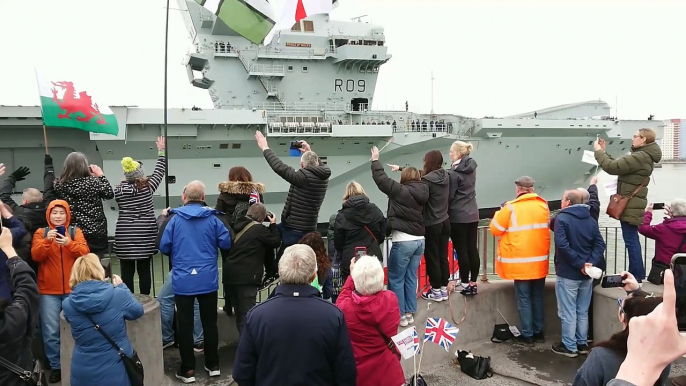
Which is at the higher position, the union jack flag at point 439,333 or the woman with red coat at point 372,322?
the woman with red coat at point 372,322

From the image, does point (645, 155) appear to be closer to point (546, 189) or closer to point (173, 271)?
point (173, 271)

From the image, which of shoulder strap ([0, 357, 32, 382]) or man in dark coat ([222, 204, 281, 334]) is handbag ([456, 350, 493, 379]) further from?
shoulder strap ([0, 357, 32, 382])

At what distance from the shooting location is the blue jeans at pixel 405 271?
13.6 ft

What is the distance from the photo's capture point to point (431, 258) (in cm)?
456

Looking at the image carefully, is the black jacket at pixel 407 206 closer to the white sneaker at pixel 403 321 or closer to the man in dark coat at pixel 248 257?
the white sneaker at pixel 403 321

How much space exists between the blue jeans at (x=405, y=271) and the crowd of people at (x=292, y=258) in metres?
0.01

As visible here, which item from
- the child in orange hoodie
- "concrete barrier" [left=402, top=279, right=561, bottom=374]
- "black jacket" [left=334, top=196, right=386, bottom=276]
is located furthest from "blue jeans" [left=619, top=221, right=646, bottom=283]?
the child in orange hoodie

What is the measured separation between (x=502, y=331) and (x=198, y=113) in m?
12.0

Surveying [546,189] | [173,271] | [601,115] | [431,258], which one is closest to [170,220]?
[173,271]

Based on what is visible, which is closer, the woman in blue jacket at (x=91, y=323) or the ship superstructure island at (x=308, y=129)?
the woman in blue jacket at (x=91, y=323)

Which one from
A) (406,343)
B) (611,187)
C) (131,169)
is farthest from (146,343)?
(611,187)

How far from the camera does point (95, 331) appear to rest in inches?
105

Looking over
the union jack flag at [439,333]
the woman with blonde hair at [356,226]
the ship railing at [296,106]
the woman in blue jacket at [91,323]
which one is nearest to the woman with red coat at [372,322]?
the union jack flag at [439,333]

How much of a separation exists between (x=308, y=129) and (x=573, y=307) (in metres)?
11.9
